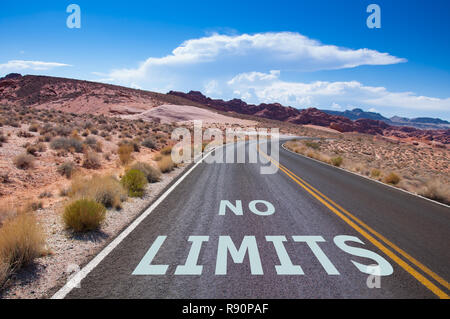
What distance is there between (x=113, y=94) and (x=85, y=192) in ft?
262

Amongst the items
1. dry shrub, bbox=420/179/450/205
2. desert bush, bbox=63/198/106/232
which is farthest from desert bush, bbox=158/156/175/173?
dry shrub, bbox=420/179/450/205

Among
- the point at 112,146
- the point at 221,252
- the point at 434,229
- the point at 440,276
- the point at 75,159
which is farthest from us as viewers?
the point at 112,146

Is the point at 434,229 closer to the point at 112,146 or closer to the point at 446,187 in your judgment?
the point at 446,187

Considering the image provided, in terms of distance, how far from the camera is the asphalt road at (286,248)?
129 inches

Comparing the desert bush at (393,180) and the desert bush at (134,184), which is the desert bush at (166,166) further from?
the desert bush at (393,180)

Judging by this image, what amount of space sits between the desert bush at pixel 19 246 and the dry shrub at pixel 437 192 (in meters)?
11.5

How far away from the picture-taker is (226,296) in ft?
10.3

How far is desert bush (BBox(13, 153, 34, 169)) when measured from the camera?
1044cm

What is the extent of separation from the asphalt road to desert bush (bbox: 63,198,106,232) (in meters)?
0.79

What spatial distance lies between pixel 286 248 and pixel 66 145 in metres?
13.9

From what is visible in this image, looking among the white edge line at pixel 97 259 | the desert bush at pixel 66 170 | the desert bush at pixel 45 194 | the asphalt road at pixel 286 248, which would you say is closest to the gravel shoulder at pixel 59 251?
the white edge line at pixel 97 259

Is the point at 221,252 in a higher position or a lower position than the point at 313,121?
lower
